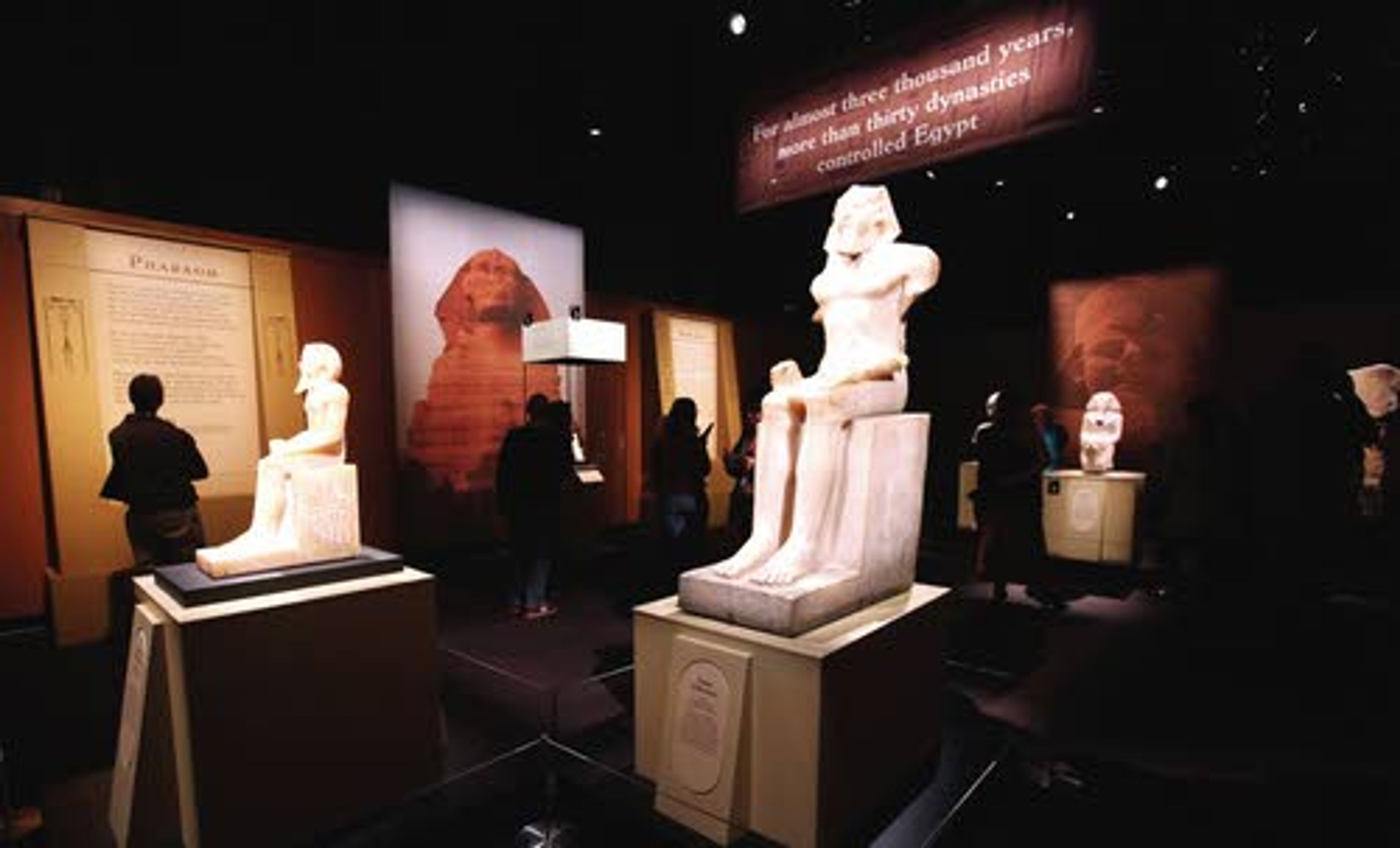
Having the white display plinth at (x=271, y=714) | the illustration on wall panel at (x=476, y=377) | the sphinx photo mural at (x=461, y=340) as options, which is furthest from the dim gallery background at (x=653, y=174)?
the white display plinth at (x=271, y=714)

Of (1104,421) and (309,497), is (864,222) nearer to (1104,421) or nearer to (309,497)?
(309,497)

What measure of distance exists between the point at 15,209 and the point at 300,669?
387cm

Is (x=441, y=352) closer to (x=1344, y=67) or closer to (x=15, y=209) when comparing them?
(x=15, y=209)

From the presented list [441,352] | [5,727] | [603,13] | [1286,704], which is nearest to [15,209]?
[441,352]

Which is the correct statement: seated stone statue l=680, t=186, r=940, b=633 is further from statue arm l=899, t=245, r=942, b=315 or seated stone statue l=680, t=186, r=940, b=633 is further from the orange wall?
the orange wall

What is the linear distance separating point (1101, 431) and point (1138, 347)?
943 mm

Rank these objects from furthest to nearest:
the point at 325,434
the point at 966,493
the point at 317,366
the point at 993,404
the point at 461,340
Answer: the point at 966,493 → the point at 461,340 → the point at 993,404 → the point at 317,366 → the point at 325,434

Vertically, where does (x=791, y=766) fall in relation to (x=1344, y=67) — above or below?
below

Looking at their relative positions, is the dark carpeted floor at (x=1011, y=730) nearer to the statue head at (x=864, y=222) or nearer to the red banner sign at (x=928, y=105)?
the statue head at (x=864, y=222)

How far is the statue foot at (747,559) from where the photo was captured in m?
2.34

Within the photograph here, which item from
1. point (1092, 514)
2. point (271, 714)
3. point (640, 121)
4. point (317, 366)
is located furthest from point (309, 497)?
point (1092, 514)

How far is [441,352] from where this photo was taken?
18.1ft

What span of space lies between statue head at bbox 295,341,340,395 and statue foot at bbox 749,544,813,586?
2.01m

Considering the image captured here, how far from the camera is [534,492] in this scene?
171 inches
